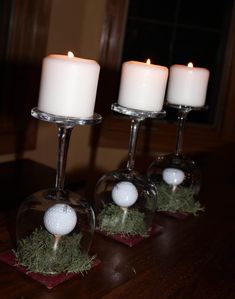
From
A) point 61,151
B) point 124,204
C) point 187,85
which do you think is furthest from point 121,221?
point 187,85

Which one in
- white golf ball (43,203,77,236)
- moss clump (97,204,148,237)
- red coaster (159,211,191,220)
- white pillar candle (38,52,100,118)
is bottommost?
red coaster (159,211,191,220)

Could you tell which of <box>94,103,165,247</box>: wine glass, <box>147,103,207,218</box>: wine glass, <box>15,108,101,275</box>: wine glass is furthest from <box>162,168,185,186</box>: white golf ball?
<box>15,108,101,275</box>: wine glass

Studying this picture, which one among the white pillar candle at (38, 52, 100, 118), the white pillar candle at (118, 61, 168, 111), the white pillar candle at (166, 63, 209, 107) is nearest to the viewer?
the white pillar candle at (38, 52, 100, 118)

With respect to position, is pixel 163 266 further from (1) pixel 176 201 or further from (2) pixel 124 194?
(1) pixel 176 201

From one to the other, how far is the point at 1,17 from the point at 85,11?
1.36 feet

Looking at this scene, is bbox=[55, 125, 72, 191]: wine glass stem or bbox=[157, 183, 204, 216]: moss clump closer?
bbox=[55, 125, 72, 191]: wine glass stem

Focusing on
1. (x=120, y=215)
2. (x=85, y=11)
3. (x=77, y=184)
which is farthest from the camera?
(x=85, y=11)

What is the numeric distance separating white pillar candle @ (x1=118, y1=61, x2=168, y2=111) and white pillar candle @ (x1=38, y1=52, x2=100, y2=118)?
172mm

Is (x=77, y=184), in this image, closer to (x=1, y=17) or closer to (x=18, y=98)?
(x=18, y=98)

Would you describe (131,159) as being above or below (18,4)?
below

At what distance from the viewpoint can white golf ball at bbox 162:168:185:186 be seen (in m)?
1.03

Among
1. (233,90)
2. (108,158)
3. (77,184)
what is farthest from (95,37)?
(77,184)

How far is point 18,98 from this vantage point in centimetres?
197

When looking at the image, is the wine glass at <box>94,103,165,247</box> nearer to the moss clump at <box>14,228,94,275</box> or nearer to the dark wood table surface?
the dark wood table surface
